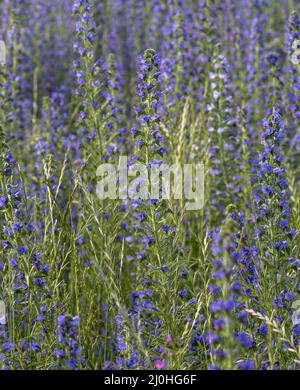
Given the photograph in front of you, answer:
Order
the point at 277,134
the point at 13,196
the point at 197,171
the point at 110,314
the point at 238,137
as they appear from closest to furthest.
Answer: the point at 13,196
the point at 277,134
the point at 110,314
the point at 197,171
the point at 238,137

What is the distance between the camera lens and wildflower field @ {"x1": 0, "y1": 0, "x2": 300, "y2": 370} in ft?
9.88

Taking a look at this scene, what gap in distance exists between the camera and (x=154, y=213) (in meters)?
3.38

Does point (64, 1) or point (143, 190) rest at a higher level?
point (64, 1)

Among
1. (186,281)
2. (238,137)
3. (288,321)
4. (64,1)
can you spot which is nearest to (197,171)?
(238,137)

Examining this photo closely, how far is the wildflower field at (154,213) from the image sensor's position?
9.88 feet

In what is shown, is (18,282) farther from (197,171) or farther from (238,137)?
(238,137)

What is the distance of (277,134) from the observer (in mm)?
3414

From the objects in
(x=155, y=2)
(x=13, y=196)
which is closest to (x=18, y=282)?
(x=13, y=196)

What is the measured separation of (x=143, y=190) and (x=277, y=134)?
72cm

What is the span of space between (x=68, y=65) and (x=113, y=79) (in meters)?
3.03

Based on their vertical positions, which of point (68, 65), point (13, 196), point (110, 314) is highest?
point (68, 65)

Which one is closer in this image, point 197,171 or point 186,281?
point 186,281

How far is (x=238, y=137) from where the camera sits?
5043 mm

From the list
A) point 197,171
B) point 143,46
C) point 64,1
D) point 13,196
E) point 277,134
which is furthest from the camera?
point 64,1
